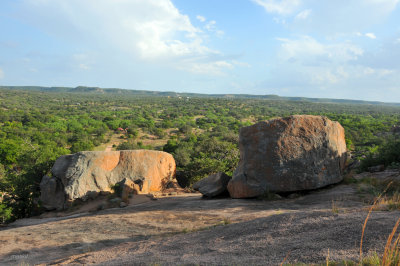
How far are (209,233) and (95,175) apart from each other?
8.81 meters

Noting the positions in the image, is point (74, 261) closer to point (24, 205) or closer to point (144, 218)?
point (144, 218)

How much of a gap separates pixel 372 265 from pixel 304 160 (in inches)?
303

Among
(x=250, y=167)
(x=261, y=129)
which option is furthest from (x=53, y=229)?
(x=261, y=129)

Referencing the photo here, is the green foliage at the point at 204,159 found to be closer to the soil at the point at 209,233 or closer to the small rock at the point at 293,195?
the soil at the point at 209,233

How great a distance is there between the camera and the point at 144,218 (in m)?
9.16

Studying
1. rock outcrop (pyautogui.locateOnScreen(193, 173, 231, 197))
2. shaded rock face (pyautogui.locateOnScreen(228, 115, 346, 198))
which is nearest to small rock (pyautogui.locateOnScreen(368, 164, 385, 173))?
shaded rock face (pyautogui.locateOnScreen(228, 115, 346, 198))

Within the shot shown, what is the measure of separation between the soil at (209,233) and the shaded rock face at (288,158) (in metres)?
0.54

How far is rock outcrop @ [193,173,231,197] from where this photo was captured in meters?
11.7

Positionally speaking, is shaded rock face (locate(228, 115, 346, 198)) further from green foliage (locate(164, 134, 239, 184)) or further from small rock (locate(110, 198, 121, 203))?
green foliage (locate(164, 134, 239, 184))

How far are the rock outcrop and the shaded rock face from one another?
2.46 feet

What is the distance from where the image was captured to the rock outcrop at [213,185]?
11664 mm

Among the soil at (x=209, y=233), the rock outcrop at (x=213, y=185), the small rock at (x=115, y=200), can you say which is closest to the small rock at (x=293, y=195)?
the soil at (x=209, y=233)

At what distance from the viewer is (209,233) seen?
6.32 meters

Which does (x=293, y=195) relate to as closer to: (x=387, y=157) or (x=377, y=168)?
(x=377, y=168)
